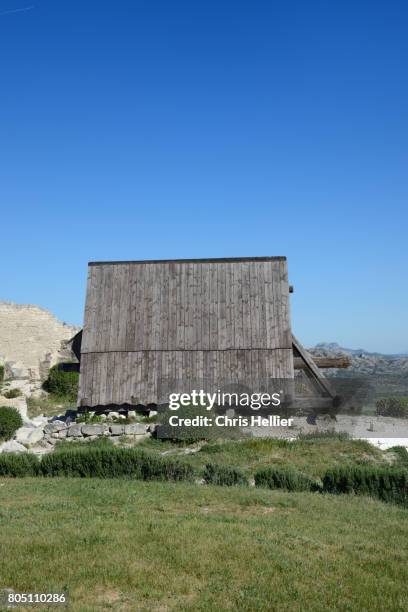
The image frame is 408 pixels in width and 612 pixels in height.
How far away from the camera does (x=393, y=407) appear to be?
83.6 feet

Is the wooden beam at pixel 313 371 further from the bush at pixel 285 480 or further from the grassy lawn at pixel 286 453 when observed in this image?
the bush at pixel 285 480

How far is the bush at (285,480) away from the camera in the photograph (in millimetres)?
10766

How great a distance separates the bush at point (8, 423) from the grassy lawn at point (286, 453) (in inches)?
175

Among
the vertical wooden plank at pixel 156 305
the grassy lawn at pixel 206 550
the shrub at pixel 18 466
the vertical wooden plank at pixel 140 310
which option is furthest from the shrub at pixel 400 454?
the vertical wooden plank at pixel 140 310

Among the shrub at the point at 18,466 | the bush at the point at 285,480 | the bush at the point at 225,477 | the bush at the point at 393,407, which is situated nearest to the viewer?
the bush at the point at 285,480

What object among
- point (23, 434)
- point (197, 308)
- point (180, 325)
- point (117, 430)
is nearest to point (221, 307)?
point (197, 308)

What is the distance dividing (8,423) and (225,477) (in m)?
8.87

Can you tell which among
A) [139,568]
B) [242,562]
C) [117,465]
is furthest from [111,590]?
[117,465]

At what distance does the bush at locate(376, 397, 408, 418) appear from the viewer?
25.0 metres

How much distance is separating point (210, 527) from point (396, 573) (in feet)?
8.12

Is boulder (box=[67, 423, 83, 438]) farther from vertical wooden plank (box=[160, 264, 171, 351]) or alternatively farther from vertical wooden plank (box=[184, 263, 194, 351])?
vertical wooden plank (box=[184, 263, 194, 351])

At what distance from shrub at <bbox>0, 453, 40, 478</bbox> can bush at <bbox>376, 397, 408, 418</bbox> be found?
17.0m

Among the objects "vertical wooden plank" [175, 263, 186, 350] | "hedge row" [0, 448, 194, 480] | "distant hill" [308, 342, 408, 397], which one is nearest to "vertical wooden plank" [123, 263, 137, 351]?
"vertical wooden plank" [175, 263, 186, 350]

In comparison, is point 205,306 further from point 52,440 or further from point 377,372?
point 377,372
